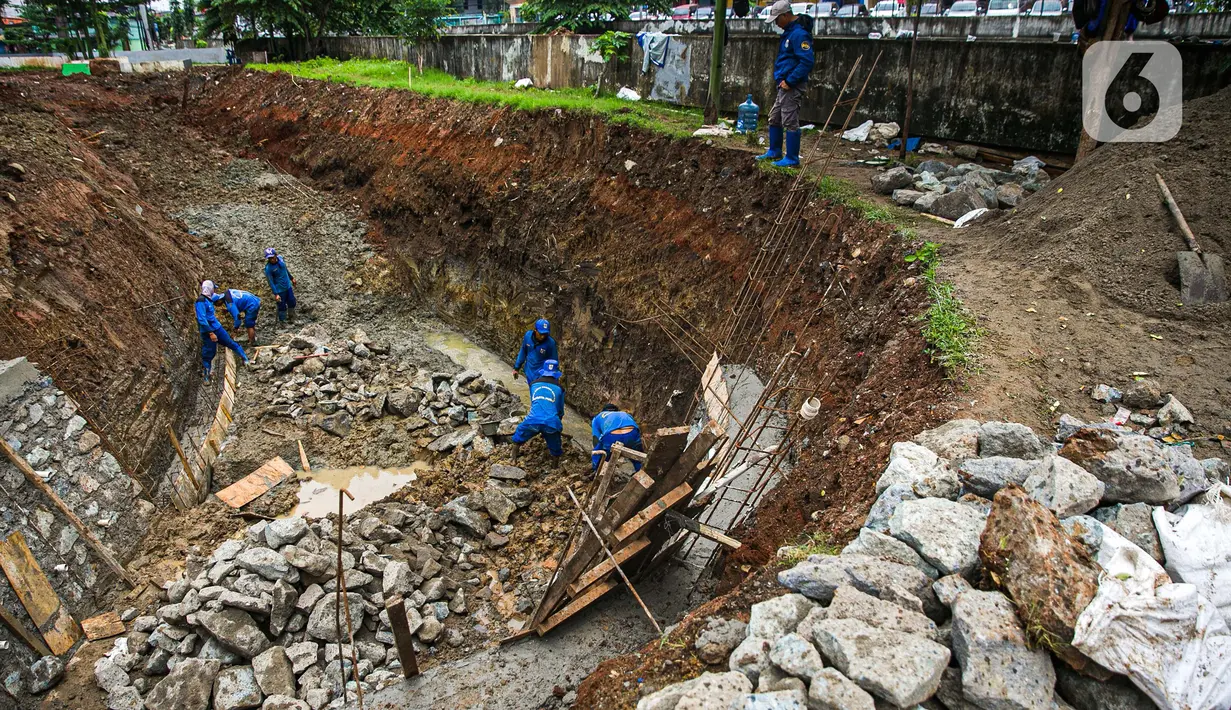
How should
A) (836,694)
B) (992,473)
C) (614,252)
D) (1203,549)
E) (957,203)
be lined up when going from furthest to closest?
(614,252) < (957,203) < (992,473) < (1203,549) < (836,694)

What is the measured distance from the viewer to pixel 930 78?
1004 centimetres

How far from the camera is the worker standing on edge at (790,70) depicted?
25.9 feet

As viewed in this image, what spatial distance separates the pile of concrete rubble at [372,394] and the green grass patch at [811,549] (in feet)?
17.3

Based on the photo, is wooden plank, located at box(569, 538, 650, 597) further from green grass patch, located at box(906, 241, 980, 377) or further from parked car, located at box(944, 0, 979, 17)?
parked car, located at box(944, 0, 979, 17)

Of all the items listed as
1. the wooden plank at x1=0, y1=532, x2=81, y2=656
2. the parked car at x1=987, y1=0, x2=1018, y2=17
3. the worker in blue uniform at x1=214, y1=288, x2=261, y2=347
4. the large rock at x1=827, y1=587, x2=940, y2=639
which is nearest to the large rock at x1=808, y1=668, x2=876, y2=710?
the large rock at x1=827, y1=587, x2=940, y2=639

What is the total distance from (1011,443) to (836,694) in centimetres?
194

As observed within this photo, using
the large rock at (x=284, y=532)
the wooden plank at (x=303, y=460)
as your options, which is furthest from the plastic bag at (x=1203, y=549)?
the wooden plank at (x=303, y=460)

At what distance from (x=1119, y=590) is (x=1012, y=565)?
0.34 metres

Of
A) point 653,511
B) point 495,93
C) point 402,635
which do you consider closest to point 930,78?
point 495,93

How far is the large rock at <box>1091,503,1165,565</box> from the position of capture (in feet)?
8.75

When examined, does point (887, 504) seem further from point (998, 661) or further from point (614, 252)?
point (614, 252)

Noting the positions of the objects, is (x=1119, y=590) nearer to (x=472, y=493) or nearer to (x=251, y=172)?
(x=472, y=493)

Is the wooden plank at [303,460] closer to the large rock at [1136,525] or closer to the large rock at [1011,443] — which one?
the large rock at [1011,443]

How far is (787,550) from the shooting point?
3465 millimetres
